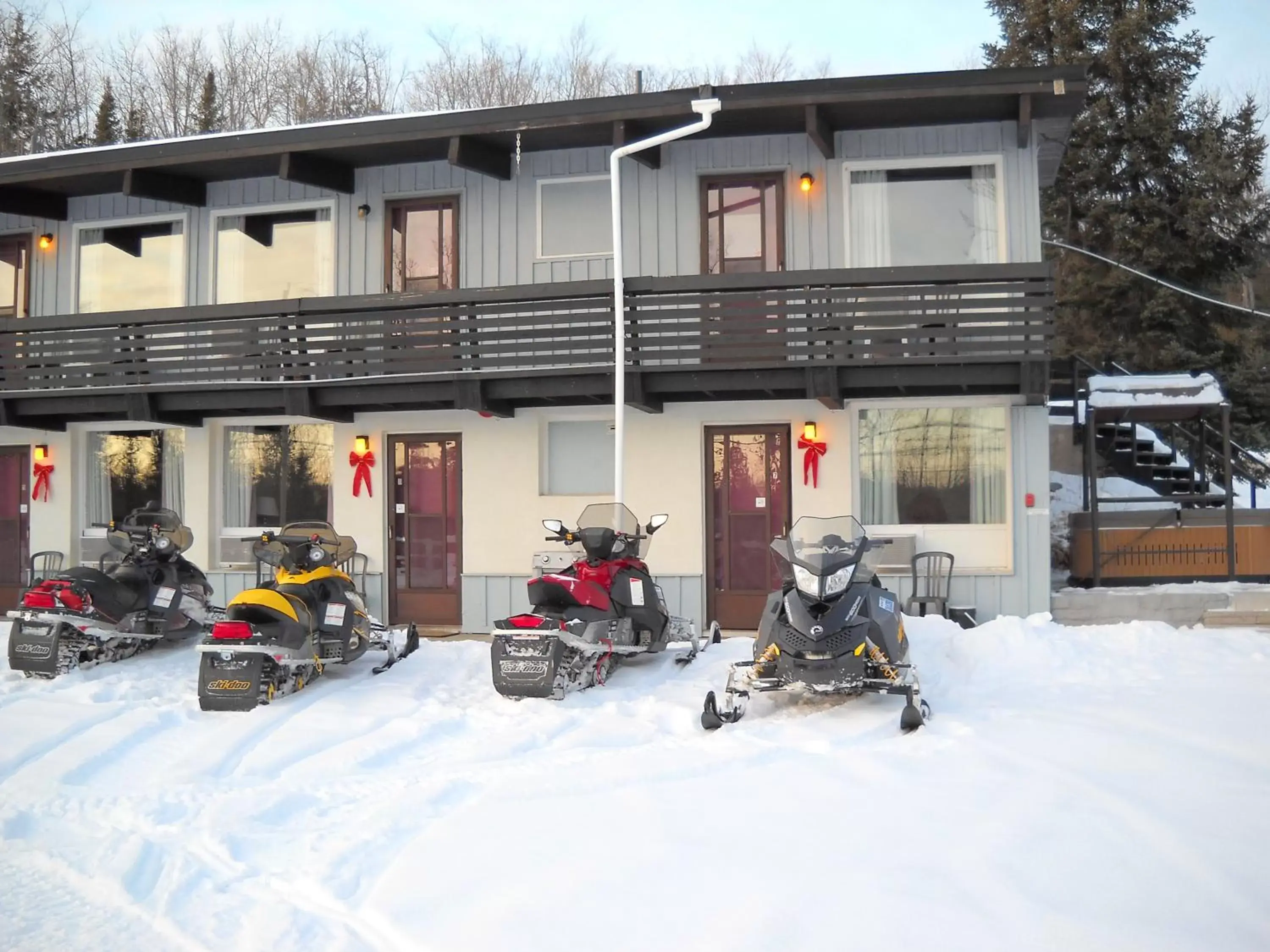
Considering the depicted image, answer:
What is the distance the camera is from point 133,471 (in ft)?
42.6

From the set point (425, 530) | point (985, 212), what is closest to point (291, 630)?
point (425, 530)

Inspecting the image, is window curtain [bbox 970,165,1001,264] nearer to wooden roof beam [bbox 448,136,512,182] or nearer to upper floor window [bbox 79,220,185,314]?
wooden roof beam [bbox 448,136,512,182]

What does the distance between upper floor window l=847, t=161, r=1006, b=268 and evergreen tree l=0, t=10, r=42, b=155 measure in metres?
24.8

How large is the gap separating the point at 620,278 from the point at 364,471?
380cm

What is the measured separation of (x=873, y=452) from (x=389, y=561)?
5.19 m

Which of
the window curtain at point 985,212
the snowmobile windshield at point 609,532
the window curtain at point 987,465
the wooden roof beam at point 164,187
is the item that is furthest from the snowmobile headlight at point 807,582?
the wooden roof beam at point 164,187

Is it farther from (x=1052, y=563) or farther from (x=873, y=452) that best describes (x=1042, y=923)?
(x=1052, y=563)

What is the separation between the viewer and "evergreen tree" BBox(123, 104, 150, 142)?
31.0 metres

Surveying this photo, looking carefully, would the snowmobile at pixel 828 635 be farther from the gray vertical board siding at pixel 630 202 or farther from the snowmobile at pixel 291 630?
the gray vertical board siding at pixel 630 202

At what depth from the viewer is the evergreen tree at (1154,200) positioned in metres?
17.2

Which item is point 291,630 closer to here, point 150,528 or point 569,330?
point 150,528

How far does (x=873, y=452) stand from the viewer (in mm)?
10984

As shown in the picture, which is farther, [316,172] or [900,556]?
[316,172]

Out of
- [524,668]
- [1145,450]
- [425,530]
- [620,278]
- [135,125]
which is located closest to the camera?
[524,668]
